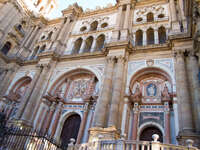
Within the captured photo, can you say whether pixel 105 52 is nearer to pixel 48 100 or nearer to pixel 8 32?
pixel 48 100

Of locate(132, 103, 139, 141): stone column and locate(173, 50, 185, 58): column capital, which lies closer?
locate(132, 103, 139, 141): stone column

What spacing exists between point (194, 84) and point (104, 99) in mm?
5847

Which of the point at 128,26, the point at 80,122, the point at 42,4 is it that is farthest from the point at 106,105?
the point at 42,4

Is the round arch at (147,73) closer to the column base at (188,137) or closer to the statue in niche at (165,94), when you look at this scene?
the statue in niche at (165,94)

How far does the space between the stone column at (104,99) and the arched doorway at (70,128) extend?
3.26 metres

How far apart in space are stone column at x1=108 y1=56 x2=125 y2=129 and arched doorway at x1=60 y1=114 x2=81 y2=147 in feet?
13.7

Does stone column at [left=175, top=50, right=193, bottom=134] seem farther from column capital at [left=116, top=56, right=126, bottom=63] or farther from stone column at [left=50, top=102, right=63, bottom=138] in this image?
stone column at [left=50, top=102, right=63, bottom=138]

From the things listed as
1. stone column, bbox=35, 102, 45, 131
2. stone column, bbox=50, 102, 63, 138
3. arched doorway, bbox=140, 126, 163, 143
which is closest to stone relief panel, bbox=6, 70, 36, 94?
stone column, bbox=35, 102, 45, 131

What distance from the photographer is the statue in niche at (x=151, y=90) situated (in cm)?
1382

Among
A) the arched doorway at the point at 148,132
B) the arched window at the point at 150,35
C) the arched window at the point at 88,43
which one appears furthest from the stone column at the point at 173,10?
the arched doorway at the point at 148,132

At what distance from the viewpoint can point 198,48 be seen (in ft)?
36.6

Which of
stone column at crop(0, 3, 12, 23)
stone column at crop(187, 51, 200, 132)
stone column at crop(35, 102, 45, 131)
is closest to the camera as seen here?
stone column at crop(187, 51, 200, 132)

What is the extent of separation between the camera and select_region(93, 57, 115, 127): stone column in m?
12.1

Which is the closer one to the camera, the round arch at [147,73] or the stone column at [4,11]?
the round arch at [147,73]
